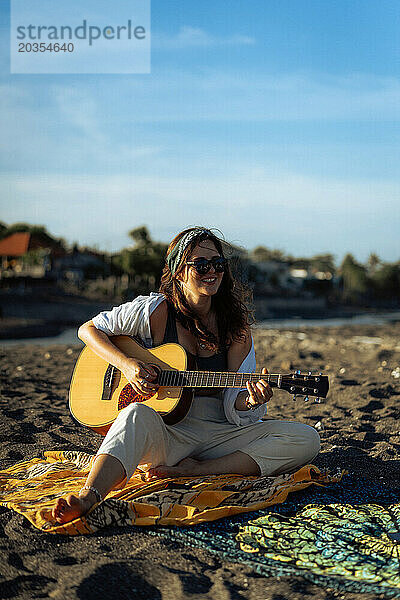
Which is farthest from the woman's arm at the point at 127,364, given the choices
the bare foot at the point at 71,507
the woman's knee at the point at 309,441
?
the woman's knee at the point at 309,441

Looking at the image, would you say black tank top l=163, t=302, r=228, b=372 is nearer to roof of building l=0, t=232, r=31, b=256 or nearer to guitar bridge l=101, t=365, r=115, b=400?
guitar bridge l=101, t=365, r=115, b=400

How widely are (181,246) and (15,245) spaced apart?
6816cm

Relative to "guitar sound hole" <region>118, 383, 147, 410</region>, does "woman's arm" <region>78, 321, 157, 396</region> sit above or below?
above

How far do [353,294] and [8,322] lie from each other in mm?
56441

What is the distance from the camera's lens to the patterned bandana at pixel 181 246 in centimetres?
336

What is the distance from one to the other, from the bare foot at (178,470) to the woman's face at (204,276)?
0.95 m

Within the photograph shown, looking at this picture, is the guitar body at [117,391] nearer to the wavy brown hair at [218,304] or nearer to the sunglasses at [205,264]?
the wavy brown hair at [218,304]

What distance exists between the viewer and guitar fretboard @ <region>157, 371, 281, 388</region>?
3094 millimetres

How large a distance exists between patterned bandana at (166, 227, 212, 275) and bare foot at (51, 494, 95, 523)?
53.6 inches

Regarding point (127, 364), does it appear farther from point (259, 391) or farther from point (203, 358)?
point (259, 391)

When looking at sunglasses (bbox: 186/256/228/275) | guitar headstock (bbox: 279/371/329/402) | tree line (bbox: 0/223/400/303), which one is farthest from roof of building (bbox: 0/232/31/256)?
guitar headstock (bbox: 279/371/329/402)

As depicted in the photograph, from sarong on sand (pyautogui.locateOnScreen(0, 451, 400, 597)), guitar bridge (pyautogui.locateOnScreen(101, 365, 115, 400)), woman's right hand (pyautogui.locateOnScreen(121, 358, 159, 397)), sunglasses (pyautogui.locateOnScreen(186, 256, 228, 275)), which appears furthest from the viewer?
guitar bridge (pyautogui.locateOnScreen(101, 365, 115, 400))

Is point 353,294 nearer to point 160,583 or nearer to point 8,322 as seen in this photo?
point 8,322

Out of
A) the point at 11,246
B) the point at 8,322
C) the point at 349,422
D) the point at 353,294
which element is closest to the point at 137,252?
the point at 11,246
